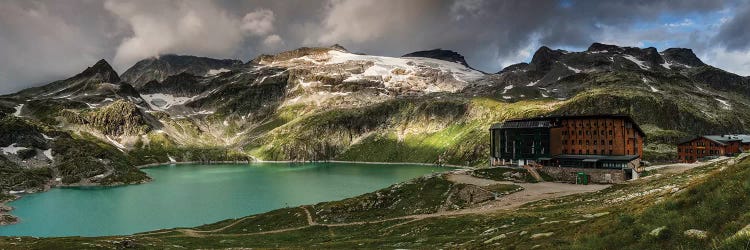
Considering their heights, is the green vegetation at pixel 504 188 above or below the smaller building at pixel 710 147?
below

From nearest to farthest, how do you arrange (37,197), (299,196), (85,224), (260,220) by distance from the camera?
(260,220) < (85,224) < (299,196) < (37,197)

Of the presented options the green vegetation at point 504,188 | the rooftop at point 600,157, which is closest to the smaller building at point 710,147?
the rooftop at point 600,157

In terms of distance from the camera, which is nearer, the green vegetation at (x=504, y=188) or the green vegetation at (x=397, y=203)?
the green vegetation at (x=397, y=203)

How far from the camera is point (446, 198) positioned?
93000mm

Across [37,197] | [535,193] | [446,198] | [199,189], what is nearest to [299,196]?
[199,189]

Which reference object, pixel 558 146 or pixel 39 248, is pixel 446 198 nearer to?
pixel 558 146

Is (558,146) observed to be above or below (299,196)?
above

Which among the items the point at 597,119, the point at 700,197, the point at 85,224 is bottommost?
the point at 85,224

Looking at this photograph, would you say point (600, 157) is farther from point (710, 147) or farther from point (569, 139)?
point (710, 147)

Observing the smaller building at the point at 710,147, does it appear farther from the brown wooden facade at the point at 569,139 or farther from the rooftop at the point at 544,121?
the brown wooden facade at the point at 569,139

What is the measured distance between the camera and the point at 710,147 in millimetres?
149000

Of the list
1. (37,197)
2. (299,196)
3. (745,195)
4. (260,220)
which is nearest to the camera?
(745,195)

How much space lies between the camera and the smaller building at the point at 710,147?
144875 mm

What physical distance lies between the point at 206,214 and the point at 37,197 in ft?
365
